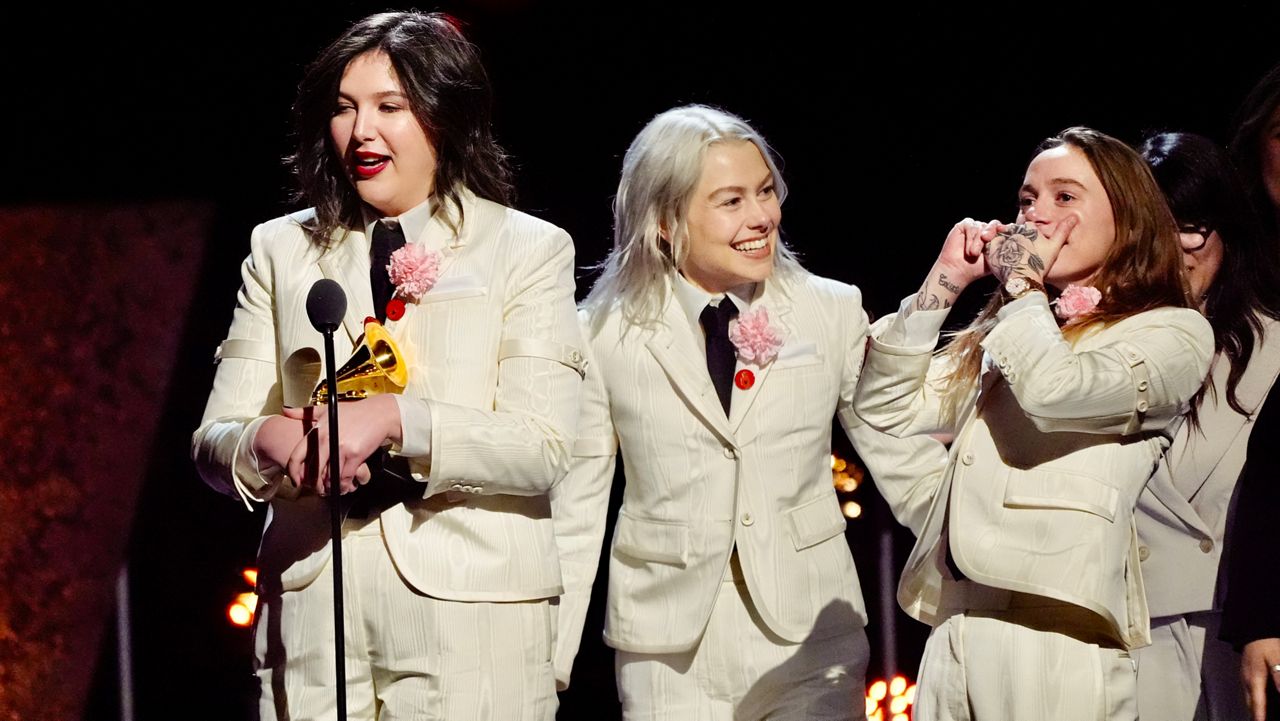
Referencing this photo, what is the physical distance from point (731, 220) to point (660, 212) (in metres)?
0.19

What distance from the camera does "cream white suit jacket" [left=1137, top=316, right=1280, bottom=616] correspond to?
2.99 m

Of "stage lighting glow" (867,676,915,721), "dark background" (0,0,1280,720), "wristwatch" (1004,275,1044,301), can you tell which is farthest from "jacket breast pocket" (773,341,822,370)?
"stage lighting glow" (867,676,915,721)

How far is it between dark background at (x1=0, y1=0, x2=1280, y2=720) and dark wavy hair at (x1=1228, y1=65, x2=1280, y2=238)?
0.57 metres

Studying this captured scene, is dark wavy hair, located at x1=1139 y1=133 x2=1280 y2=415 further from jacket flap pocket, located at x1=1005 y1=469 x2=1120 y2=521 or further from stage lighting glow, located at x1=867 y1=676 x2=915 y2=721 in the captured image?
stage lighting glow, located at x1=867 y1=676 x2=915 y2=721

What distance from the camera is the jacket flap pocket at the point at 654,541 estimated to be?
2.88 meters

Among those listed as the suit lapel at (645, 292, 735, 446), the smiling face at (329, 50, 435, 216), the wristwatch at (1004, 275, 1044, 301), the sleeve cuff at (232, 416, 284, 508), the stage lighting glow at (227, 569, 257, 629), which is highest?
the smiling face at (329, 50, 435, 216)

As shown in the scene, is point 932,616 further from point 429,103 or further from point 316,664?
point 429,103

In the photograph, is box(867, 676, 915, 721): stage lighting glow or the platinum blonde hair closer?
the platinum blonde hair

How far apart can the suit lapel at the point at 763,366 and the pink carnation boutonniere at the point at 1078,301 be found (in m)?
Answer: 0.62

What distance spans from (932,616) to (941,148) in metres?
1.95

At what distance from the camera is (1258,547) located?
2.31m

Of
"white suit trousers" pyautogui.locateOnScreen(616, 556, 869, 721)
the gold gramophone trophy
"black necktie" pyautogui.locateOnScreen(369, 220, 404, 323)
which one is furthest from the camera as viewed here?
"white suit trousers" pyautogui.locateOnScreen(616, 556, 869, 721)

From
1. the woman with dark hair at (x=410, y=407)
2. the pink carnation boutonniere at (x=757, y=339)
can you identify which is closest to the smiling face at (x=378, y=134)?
the woman with dark hair at (x=410, y=407)

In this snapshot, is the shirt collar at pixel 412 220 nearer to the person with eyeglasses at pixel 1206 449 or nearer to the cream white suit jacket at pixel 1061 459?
the cream white suit jacket at pixel 1061 459
